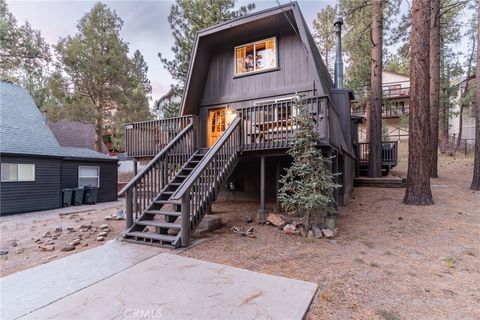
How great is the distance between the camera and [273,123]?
6746mm

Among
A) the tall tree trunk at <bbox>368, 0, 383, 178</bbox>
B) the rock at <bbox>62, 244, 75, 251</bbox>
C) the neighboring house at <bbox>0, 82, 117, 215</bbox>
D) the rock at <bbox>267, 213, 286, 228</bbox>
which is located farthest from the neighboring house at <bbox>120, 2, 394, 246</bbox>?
the neighboring house at <bbox>0, 82, 117, 215</bbox>

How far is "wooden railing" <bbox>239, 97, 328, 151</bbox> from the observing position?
6203mm

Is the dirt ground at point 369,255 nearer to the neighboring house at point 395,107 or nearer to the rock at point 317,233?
the rock at point 317,233

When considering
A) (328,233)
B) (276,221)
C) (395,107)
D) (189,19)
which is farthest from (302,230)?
(395,107)

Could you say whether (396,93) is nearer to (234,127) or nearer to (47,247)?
(234,127)

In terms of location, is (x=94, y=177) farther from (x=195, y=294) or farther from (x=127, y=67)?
(x=195, y=294)

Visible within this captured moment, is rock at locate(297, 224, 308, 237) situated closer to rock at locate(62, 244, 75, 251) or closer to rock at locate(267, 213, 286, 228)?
rock at locate(267, 213, 286, 228)

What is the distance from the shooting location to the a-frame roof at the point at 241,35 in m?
7.68

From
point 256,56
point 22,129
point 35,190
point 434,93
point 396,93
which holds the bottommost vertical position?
point 35,190

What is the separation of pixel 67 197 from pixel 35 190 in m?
1.47

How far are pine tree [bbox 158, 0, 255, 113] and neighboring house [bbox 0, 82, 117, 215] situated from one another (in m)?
7.52

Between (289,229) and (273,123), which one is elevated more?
(273,123)

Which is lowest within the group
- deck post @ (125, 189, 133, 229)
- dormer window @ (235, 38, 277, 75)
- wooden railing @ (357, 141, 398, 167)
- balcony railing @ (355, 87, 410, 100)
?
deck post @ (125, 189, 133, 229)

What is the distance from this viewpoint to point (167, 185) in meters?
6.41
